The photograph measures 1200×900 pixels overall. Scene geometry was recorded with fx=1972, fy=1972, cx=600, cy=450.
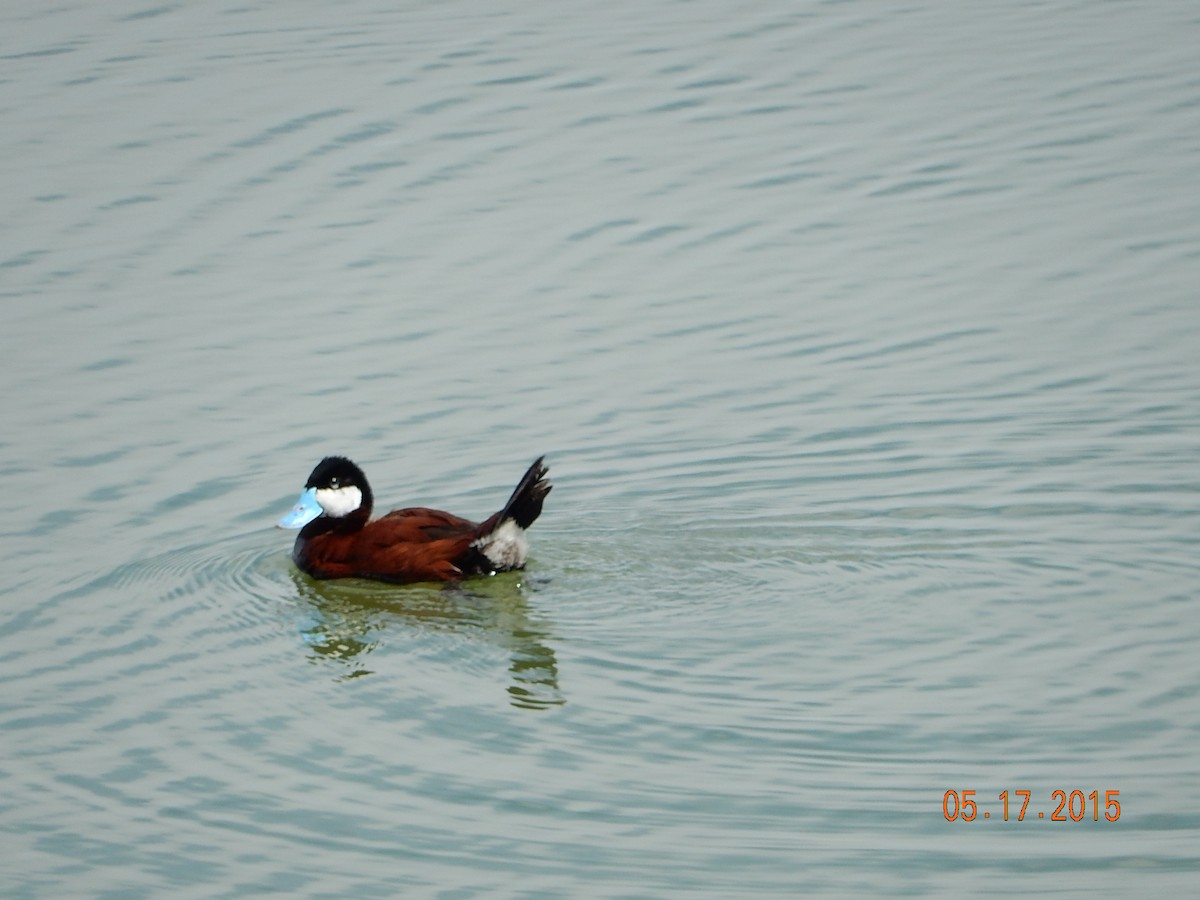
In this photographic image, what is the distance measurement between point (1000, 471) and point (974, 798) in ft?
12.5

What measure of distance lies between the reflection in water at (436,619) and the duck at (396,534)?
0.29ft

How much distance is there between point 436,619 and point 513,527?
63cm

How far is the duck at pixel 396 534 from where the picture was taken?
32.8 ft

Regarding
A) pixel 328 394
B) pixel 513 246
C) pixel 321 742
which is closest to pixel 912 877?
pixel 321 742

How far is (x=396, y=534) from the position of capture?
10281 mm

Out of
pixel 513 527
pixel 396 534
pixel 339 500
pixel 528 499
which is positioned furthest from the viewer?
pixel 339 500

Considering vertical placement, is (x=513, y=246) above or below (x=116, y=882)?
above

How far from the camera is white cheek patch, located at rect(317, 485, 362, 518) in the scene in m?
10.6

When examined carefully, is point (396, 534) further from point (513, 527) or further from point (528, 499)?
point (528, 499)

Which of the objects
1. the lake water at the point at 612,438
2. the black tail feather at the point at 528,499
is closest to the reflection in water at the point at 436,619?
the lake water at the point at 612,438

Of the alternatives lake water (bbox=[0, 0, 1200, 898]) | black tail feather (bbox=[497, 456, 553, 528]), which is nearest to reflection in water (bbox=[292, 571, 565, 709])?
lake water (bbox=[0, 0, 1200, 898])

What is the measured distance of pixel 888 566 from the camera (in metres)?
9.69

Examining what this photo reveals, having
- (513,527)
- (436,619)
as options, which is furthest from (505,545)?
(436,619)

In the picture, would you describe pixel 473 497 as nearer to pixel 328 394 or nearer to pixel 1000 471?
pixel 328 394
